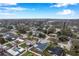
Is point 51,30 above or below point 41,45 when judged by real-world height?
above

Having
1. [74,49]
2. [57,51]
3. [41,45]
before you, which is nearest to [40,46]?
[41,45]

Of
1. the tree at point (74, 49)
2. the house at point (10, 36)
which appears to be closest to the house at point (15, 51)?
the house at point (10, 36)

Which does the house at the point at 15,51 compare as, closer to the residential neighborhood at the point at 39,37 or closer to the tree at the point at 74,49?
the residential neighborhood at the point at 39,37

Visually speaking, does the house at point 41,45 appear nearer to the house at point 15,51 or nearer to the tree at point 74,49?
the house at point 15,51

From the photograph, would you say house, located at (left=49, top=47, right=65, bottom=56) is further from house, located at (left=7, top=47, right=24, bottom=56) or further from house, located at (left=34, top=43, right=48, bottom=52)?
house, located at (left=7, top=47, right=24, bottom=56)

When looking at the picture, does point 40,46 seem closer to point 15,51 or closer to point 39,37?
point 39,37

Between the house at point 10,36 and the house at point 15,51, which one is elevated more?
the house at point 10,36

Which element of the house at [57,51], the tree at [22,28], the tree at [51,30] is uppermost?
the tree at [22,28]

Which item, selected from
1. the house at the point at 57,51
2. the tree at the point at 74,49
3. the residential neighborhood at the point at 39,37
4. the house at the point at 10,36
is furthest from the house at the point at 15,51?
the tree at the point at 74,49

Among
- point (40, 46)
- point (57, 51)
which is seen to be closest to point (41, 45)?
point (40, 46)

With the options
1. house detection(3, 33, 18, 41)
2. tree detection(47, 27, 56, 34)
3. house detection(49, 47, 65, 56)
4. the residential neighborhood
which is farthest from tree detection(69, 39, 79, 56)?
house detection(3, 33, 18, 41)

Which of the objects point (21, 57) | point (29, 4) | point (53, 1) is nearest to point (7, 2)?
point (29, 4)

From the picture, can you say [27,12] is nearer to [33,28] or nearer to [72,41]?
[33,28]

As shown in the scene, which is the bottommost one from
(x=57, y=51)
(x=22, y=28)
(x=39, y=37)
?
(x=57, y=51)
